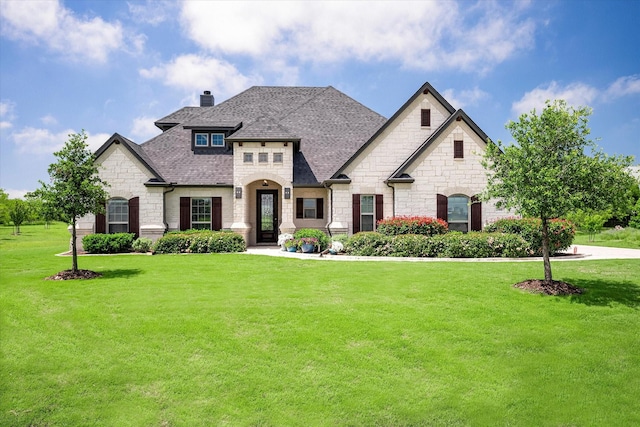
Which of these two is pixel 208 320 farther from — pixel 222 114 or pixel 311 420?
pixel 222 114

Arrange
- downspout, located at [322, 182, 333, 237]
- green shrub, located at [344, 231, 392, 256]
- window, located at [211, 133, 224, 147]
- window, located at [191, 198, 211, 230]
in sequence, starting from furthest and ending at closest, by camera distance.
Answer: window, located at [211, 133, 224, 147], window, located at [191, 198, 211, 230], downspout, located at [322, 182, 333, 237], green shrub, located at [344, 231, 392, 256]

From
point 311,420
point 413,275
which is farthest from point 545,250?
point 311,420

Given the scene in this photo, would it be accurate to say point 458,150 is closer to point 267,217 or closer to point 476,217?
point 476,217

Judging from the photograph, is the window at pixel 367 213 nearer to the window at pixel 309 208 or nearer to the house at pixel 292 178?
the house at pixel 292 178

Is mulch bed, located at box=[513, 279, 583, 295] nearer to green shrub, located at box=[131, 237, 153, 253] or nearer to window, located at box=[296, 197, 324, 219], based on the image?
window, located at box=[296, 197, 324, 219]

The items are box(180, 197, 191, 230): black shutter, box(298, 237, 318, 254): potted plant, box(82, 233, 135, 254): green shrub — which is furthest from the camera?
box(180, 197, 191, 230): black shutter

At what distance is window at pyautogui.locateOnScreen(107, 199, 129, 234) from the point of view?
20781 mm

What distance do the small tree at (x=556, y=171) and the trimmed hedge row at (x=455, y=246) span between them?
5.27m

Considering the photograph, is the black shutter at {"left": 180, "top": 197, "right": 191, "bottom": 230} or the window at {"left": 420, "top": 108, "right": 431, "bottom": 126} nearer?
the window at {"left": 420, "top": 108, "right": 431, "bottom": 126}

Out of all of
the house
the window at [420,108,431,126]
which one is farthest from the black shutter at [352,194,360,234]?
the window at [420,108,431,126]

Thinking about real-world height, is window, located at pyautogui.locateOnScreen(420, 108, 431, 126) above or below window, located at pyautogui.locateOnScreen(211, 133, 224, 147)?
above

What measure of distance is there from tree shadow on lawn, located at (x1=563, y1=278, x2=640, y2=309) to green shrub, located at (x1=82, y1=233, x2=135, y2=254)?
1896 cm

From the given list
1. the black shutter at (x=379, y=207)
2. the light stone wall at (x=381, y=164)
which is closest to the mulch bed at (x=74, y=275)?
the light stone wall at (x=381, y=164)

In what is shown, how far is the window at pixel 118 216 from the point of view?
68.2ft
